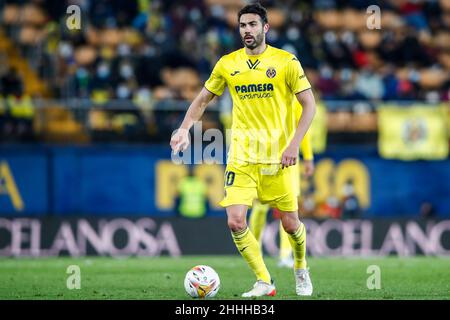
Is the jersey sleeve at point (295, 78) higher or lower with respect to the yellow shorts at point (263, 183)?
higher

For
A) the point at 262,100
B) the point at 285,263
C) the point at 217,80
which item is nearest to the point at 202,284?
the point at 262,100

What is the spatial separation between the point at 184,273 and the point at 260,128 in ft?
13.8

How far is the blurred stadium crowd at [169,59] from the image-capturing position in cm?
2041

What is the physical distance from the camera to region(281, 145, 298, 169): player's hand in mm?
10250

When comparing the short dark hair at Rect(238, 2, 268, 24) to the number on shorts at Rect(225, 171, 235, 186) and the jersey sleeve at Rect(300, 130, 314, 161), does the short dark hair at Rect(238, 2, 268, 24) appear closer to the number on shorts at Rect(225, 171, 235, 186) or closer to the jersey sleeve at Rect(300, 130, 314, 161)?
the number on shorts at Rect(225, 171, 235, 186)

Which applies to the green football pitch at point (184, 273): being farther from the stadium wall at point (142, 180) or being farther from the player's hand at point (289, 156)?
the stadium wall at point (142, 180)

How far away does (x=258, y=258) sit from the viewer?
10.8 m

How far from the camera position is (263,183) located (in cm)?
1080

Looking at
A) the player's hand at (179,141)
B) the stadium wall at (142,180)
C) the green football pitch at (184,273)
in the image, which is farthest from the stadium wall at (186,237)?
the player's hand at (179,141)

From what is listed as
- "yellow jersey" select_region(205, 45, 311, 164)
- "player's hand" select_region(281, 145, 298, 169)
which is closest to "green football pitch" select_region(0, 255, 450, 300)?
"player's hand" select_region(281, 145, 298, 169)

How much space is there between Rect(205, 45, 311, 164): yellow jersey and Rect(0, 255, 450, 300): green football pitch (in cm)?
151

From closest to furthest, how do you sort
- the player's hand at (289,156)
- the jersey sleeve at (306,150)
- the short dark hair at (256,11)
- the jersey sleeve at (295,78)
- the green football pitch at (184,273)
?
the player's hand at (289,156), the short dark hair at (256,11), the jersey sleeve at (295,78), the green football pitch at (184,273), the jersey sleeve at (306,150)
